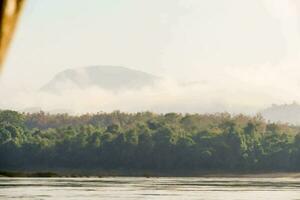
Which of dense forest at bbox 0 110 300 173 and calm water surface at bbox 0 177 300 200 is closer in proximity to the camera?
calm water surface at bbox 0 177 300 200

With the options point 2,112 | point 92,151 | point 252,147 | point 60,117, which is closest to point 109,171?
point 92,151

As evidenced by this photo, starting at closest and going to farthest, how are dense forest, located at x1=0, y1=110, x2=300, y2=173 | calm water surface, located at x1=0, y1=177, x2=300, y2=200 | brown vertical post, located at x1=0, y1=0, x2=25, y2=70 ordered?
brown vertical post, located at x1=0, y1=0, x2=25, y2=70, calm water surface, located at x1=0, y1=177, x2=300, y2=200, dense forest, located at x1=0, y1=110, x2=300, y2=173

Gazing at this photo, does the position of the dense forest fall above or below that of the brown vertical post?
above

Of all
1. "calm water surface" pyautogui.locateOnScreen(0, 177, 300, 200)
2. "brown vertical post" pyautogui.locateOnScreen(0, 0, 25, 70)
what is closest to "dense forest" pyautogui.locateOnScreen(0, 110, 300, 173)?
"calm water surface" pyautogui.locateOnScreen(0, 177, 300, 200)

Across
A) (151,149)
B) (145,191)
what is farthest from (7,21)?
(151,149)

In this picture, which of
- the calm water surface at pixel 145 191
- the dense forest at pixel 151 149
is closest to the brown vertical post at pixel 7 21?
the calm water surface at pixel 145 191

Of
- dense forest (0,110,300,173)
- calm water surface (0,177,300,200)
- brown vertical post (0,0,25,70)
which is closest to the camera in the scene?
brown vertical post (0,0,25,70)

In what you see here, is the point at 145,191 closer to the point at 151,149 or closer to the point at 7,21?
the point at 151,149

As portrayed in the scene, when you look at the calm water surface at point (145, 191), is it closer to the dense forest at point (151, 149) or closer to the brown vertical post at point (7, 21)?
the dense forest at point (151, 149)

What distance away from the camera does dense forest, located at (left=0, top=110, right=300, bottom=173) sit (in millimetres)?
91750

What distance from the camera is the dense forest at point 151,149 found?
3612 inches

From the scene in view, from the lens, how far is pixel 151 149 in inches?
3612

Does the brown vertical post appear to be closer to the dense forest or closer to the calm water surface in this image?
the calm water surface

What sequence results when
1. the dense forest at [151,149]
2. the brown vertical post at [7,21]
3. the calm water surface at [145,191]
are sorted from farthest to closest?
the dense forest at [151,149] < the calm water surface at [145,191] < the brown vertical post at [7,21]
